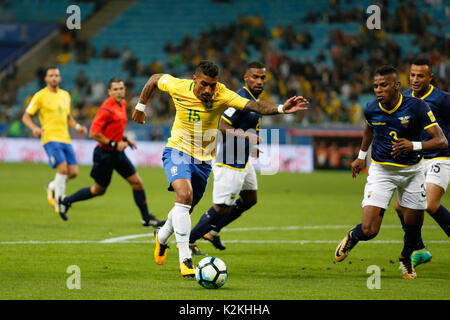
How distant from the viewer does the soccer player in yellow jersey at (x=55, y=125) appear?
1444 centimetres

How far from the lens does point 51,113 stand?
14680mm

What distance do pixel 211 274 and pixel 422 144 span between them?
2.69 meters

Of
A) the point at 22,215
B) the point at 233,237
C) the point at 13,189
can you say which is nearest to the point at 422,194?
the point at 233,237

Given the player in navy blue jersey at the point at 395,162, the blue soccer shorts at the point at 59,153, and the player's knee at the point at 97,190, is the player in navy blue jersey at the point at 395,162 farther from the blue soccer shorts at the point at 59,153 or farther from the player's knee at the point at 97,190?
the blue soccer shorts at the point at 59,153

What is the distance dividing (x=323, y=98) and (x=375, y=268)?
22205mm

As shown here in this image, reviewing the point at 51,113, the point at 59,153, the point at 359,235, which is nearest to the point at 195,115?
the point at 359,235

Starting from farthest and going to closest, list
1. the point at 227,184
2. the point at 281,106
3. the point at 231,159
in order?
the point at 231,159 < the point at 227,184 < the point at 281,106

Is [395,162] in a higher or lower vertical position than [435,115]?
lower

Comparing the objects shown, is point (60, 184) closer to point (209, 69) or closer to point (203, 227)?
point (203, 227)

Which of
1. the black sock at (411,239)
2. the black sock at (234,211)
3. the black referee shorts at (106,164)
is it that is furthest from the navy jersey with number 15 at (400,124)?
the black referee shorts at (106,164)

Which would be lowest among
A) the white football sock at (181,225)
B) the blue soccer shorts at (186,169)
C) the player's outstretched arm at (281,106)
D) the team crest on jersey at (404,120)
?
the white football sock at (181,225)

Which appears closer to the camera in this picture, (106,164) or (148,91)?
(148,91)

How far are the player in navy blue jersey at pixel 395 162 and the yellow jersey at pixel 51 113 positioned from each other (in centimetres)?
794

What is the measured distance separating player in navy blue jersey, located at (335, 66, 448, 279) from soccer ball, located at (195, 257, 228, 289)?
1591 millimetres
